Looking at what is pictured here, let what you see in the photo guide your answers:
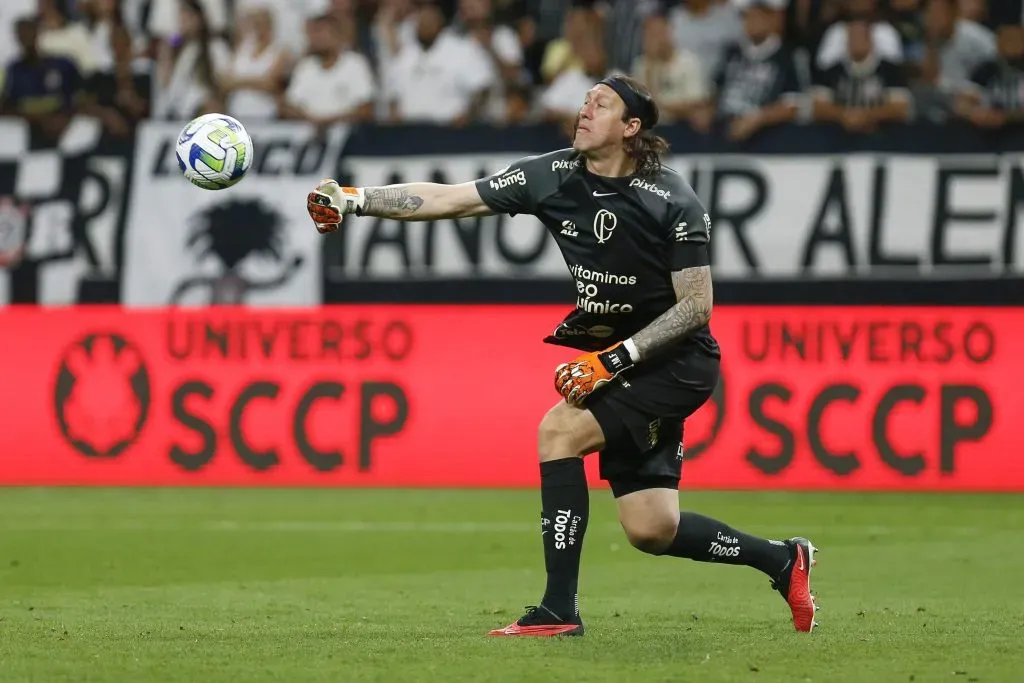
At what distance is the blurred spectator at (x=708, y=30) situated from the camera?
1781 centimetres

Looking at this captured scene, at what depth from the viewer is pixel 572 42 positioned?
707 inches

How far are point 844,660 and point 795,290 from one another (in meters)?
9.95

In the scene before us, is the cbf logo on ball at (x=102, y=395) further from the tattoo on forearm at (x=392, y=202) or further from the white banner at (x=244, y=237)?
the tattoo on forearm at (x=392, y=202)

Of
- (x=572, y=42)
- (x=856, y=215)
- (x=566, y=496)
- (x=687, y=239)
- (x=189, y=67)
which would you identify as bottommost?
(x=566, y=496)

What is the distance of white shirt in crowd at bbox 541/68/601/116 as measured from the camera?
1758 cm

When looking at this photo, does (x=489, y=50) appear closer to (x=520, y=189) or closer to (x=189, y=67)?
(x=189, y=67)

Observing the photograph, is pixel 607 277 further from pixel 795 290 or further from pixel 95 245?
pixel 95 245

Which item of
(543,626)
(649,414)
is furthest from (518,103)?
(543,626)

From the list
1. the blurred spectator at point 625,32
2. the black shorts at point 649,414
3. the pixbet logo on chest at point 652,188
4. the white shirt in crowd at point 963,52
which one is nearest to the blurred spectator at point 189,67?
the blurred spectator at point 625,32

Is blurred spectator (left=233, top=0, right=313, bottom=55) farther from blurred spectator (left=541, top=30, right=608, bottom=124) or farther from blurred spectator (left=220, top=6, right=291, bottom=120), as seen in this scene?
blurred spectator (left=541, top=30, right=608, bottom=124)

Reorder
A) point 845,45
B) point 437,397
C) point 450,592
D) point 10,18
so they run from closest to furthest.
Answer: point 450,592 < point 437,397 < point 845,45 < point 10,18

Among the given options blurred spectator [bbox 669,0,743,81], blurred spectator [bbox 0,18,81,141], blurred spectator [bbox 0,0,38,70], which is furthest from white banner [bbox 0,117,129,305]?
blurred spectator [bbox 669,0,743,81]

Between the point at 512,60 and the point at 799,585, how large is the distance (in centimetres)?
1129

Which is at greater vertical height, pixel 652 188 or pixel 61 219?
pixel 652 188
